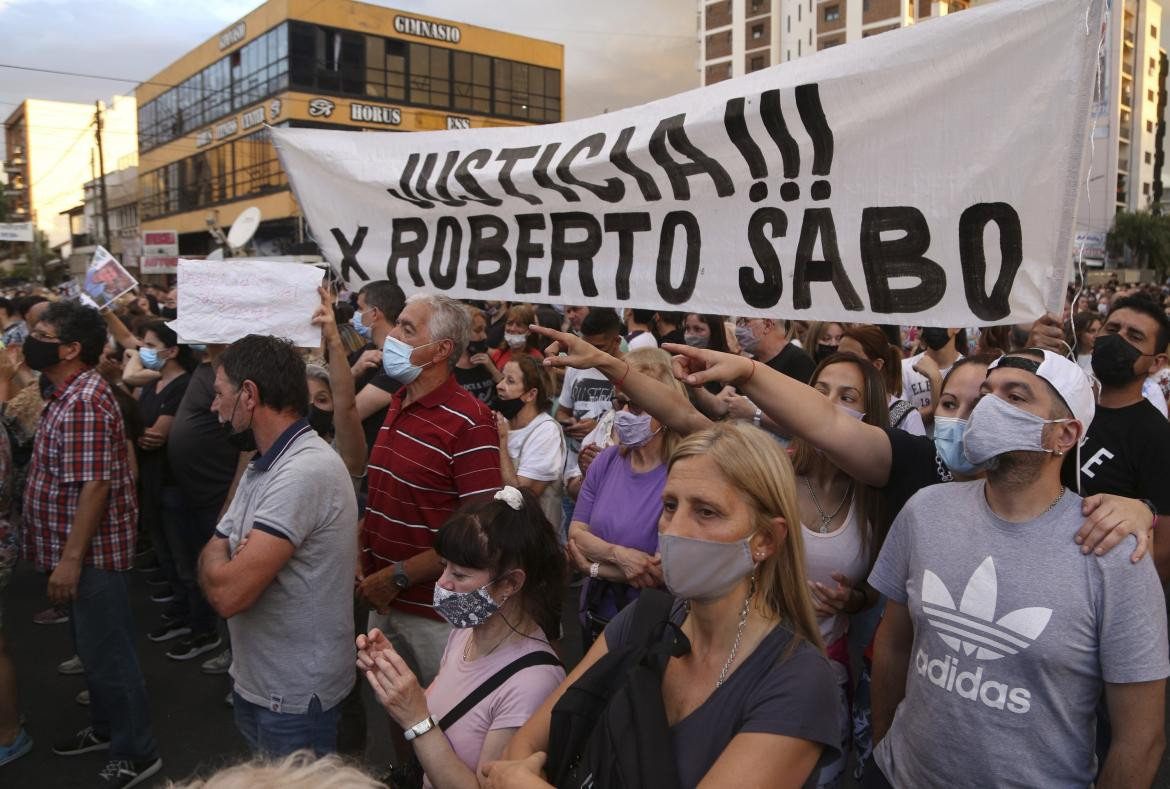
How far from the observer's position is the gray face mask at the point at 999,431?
209cm

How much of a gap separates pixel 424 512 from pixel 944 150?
7.11ft

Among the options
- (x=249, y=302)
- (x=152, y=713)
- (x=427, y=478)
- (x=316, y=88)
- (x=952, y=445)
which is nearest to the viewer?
(x=952, y=445)

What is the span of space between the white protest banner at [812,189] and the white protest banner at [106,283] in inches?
155

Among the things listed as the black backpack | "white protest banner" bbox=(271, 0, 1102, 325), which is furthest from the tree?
the black backpack

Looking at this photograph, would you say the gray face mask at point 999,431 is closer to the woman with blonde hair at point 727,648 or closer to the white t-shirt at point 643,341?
the woman with blonde hair at point 727,648

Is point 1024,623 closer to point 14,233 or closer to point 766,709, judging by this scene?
point 766,709

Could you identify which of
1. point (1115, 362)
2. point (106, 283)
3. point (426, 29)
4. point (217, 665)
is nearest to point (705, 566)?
point (1115, 362)

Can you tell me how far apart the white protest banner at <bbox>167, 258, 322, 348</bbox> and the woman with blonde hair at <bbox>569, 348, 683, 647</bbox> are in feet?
4.33

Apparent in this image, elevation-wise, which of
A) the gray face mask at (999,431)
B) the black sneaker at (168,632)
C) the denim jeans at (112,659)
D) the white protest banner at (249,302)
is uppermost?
the white protest banner at (249,302)

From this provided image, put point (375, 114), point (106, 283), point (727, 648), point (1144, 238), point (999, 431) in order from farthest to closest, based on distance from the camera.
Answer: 1. point (1144, 238)
2. point (375, 114)
3. point (106, 283)
4. point (999, 431)
5. point (727, 648)

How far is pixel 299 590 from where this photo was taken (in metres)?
2.86

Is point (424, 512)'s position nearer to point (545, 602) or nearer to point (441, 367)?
point (441, 367)

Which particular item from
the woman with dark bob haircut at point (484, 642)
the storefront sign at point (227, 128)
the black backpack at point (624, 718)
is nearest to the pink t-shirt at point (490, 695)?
the woman with dark bob haircut at point (484, 642)

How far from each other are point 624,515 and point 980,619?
4.91 ft
